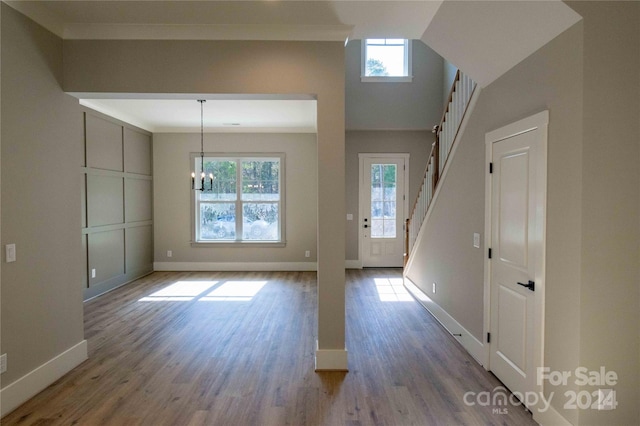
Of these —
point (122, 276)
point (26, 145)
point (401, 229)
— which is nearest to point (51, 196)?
point (26, 145)

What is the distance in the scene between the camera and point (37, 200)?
2.70 metres

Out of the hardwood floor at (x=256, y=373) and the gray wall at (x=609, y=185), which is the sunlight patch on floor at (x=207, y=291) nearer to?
the hardwood floor at (x=256, y=373)

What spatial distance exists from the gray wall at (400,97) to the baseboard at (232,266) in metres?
3.14

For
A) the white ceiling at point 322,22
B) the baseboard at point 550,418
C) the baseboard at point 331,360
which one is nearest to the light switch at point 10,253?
the white ceiling at point 322,22

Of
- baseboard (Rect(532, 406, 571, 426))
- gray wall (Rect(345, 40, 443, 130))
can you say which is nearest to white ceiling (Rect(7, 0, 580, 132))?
baseboard (Rect(532, 406, 571, 426))

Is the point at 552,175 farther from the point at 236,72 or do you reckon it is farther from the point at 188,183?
the point at 188,183

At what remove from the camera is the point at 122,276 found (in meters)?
6.05

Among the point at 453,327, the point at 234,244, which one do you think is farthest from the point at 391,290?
the point at 234,244

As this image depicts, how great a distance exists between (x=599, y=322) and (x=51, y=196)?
3926mm

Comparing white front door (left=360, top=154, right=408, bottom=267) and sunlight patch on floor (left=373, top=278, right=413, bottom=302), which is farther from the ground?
white front door (left=360, top=154, right=408, bottom=267)

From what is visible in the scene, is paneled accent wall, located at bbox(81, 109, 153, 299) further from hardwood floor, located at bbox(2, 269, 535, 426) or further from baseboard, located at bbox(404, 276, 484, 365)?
baseboard, located at bbox(404, 276, 484, 365)

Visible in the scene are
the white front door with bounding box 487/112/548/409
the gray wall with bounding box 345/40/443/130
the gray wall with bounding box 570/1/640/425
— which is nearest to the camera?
the gray wall with bounding box 570/1/640/425

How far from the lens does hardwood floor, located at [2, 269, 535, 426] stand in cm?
241

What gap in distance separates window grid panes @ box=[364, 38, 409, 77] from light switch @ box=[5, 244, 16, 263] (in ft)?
20.9
